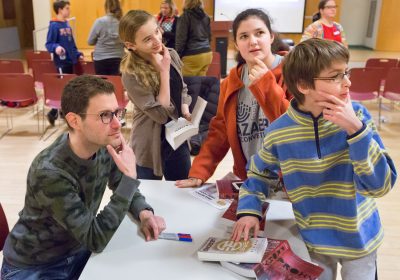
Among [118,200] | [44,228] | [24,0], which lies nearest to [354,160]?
[118,200]

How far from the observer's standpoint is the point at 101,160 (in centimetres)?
165

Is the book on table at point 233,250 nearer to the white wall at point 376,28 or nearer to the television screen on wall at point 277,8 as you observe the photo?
the television screen on wall at point 277,8

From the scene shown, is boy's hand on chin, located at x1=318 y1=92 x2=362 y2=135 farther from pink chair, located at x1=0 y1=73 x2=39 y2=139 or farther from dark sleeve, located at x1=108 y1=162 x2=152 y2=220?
pink chair, located at x1=0 y1=73 x2=39 y2=139

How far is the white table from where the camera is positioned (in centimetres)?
137

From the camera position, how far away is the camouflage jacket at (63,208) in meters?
1.43

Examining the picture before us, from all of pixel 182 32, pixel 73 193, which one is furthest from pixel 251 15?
pixel 182 32

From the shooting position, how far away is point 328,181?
1403 mm

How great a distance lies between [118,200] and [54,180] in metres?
0.23

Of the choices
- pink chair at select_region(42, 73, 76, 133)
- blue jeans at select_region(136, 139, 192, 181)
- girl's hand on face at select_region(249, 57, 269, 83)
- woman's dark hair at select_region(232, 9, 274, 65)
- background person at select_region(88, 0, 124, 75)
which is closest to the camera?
girl's hand on face at select_region(249, 57, 269, 83)

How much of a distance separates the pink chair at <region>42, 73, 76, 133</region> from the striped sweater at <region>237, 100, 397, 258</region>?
13.2 feet

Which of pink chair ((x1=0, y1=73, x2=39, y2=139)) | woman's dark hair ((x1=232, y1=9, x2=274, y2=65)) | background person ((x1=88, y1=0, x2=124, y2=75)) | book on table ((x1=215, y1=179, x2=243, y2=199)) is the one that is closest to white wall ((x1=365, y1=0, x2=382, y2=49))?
background person ((x1=88, y1=0, x2=124, y2=75))

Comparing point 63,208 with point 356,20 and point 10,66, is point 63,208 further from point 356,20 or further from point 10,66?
point 356,20

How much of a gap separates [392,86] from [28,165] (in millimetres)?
4530

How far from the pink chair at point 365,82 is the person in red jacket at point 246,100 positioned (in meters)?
3.84
